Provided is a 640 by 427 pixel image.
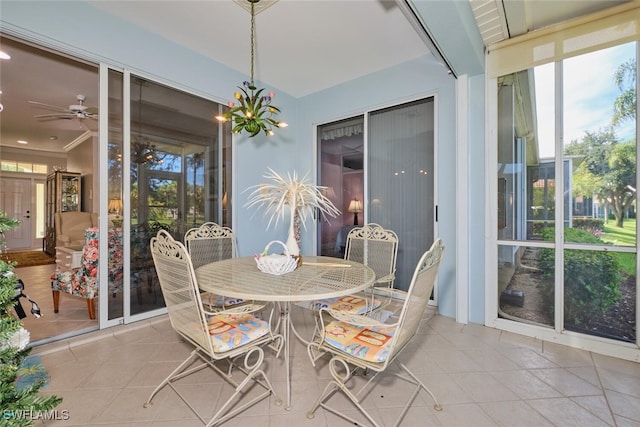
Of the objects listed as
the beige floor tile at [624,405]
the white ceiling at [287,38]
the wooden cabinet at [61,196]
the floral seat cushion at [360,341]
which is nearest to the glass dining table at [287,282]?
the floral seat cushion at [360,341]

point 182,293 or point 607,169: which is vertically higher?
point 607,169

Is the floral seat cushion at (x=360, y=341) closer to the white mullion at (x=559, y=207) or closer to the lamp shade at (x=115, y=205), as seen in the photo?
the white mullion at (x=559, y=207)

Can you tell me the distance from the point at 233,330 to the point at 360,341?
2.37ft

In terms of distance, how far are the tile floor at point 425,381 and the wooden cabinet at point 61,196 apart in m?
5.80

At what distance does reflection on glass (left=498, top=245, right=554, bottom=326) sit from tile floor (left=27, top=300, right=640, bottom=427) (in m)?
0.24

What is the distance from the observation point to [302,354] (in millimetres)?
2238

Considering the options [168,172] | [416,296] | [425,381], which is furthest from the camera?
[168,172]

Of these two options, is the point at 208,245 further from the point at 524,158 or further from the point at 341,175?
the point at 524,158

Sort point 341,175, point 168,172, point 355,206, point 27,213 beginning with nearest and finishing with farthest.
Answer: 1. point 168,172
2. point 355,206
3. point 341,175
4. point 27,213

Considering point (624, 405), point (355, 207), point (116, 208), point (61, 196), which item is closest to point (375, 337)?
point (624, 405)

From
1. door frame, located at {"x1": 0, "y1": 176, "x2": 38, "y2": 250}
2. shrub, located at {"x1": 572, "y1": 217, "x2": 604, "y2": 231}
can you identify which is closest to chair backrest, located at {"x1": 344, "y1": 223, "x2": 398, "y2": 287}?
shrub, located at {"x1": 572, "y1": 217, "x2": 604, "y2": 231}

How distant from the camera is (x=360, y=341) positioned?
1.54 meters

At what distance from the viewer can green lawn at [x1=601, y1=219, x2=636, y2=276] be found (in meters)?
2.22

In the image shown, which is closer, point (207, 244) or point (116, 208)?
point (116, 208)
